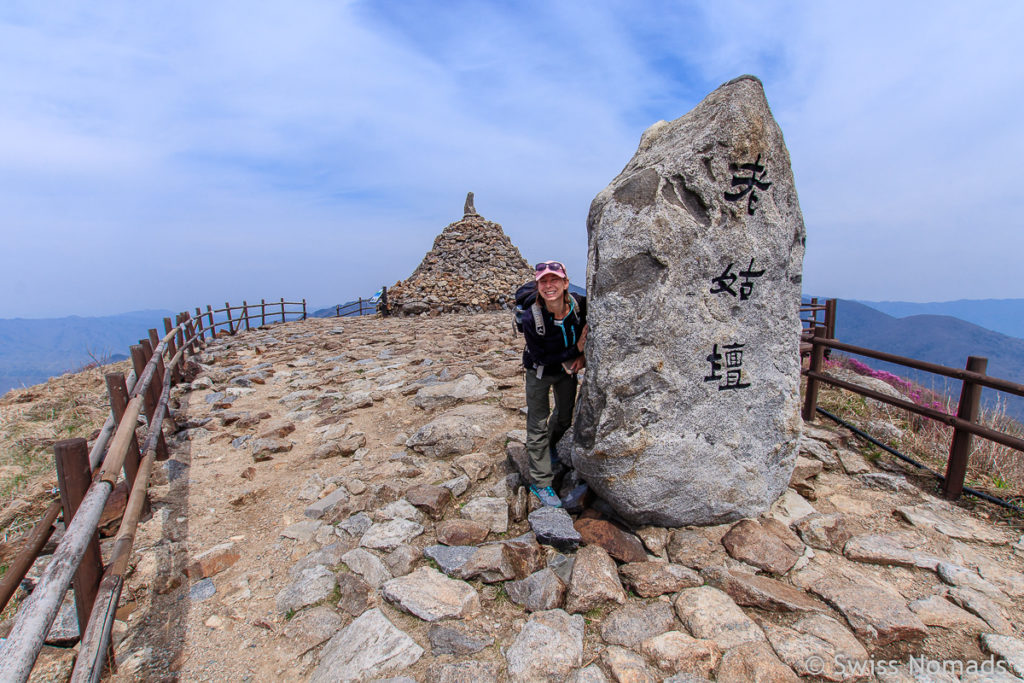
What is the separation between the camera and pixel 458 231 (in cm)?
2384

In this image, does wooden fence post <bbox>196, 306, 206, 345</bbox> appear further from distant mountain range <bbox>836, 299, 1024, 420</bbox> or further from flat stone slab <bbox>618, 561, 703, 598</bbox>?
distant mountain range <bbox>836, 299, 1024, 420</bbox>

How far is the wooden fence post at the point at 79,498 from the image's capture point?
2752 mm

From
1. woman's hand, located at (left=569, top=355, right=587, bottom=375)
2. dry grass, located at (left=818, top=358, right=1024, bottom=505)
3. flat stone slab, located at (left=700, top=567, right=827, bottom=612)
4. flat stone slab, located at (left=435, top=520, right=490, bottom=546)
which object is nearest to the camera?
flat stone slab, located at (left=700, top=567, right=827, bottom=612)

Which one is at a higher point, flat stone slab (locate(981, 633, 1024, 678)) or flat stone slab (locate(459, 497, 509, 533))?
flat stone slab (locate(459, 497, 509, 533))

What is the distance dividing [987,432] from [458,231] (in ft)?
71.4

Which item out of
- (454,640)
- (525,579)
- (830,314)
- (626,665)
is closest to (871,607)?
(626,665)

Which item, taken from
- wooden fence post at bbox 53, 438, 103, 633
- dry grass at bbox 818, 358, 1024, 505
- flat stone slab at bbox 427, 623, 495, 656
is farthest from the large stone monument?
wooden fence post at bbox 53, 438, 103, 633

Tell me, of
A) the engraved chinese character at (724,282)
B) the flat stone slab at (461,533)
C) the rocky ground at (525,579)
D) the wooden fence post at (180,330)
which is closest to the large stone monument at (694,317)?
the engraved chinese character at (724,282)

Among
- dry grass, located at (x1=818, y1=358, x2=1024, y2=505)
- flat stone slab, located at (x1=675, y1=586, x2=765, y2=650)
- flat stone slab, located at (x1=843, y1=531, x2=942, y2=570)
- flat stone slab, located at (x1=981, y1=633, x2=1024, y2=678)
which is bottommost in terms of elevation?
flat stone slab, located at (x1=675, y1=586, x2=765, y2=650)

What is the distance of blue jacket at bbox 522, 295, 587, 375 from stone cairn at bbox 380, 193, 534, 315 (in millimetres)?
15668

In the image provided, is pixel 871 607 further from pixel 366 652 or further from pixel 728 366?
pixel 366 652

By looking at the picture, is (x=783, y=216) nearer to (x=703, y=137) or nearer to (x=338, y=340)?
(x=703, y=137)

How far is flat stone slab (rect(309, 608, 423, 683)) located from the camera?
2.85m

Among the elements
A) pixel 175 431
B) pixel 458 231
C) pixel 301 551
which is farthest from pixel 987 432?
A: pixel 458 231
